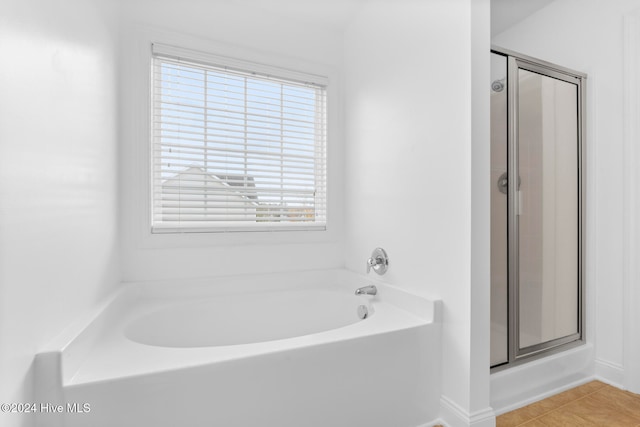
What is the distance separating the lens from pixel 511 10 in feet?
7.71

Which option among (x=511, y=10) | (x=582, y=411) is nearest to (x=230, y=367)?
(x=582, y=411)

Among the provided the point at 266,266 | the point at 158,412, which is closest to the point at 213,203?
the point at 266,266

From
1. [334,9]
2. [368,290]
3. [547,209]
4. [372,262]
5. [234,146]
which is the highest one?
[334,9]

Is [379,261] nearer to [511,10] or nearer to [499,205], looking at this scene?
[499,205]

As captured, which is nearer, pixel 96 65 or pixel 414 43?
pixel 96 65

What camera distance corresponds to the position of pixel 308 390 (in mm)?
1276

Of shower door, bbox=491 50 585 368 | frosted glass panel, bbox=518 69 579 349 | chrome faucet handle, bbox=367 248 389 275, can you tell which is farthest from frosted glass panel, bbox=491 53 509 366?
chrome faucet handle, bbox=367 248 389 275

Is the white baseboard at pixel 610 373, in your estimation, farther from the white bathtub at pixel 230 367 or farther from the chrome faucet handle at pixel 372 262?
the chrome faucet handle at pixel 372 262

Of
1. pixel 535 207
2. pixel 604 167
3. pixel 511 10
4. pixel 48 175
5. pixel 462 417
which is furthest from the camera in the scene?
pixel 511 10

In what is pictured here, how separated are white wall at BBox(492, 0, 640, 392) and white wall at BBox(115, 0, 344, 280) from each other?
1.59 meters

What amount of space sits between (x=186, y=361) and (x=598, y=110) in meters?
2.62

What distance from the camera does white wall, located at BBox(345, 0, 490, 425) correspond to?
144 cm

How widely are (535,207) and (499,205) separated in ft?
1.00

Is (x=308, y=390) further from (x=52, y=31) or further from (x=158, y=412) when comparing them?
(x=52, y=31)
